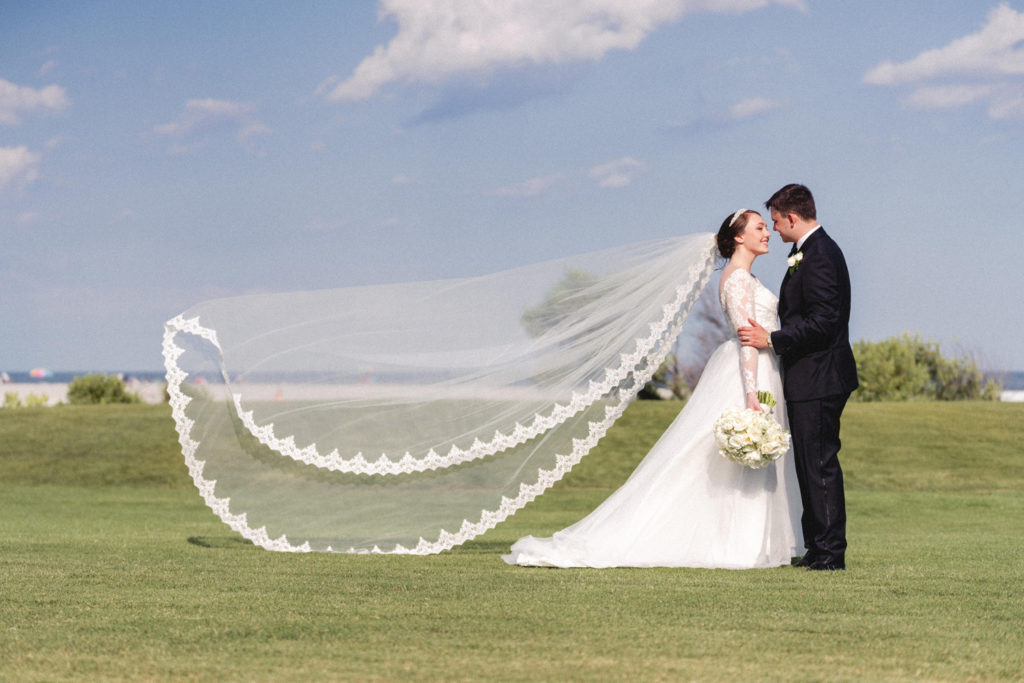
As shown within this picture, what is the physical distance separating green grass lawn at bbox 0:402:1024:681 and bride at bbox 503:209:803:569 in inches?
9.3

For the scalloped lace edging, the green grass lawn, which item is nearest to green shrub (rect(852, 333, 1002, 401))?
→ the green grass lawn

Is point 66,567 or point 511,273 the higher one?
point 511,273

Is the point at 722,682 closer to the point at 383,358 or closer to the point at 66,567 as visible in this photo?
the point at 383,358

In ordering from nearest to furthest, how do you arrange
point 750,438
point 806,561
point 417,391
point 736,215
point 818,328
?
point 750,438, point 818,328, point 806,561, point 736,215, point 417,391

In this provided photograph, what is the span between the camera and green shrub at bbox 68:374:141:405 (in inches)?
1339

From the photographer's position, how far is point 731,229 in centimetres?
789

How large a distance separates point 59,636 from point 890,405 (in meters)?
23.1

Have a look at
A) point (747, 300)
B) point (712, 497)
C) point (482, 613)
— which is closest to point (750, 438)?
point (712, 497)

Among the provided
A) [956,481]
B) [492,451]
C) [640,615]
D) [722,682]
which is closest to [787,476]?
[492,451]

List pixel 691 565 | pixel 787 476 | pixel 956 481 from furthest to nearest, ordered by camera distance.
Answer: pixel 956 481, pixel 787 476, pixel 691 565

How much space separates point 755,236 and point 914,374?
26.7 m

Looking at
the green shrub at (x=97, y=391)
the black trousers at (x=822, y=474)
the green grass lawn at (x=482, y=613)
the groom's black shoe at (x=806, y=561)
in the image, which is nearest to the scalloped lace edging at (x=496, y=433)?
the green grass lawn at (x=482, y=613)

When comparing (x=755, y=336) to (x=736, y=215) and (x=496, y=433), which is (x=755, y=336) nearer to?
(x=736, y=215)

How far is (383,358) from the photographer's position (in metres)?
8.24
